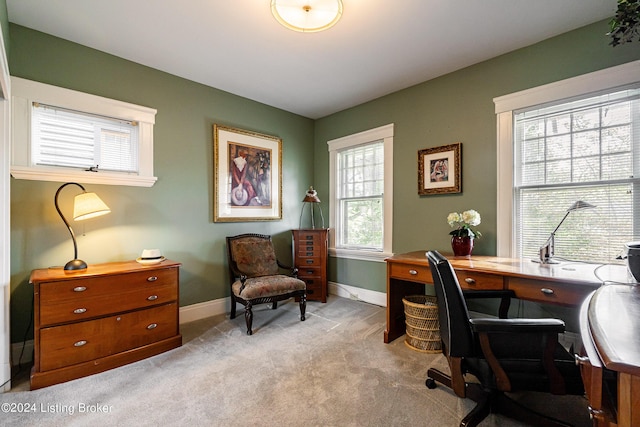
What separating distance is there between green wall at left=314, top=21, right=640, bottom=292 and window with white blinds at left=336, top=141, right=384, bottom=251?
258 mm

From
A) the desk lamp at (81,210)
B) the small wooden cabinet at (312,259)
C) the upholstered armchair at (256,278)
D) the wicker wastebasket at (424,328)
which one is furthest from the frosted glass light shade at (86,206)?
the wicker wastebasket at (424,328)

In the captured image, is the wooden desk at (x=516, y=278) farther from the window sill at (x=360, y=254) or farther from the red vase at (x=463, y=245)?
the window sill at (x=360, y=254)

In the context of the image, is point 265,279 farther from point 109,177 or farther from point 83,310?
point 109,177

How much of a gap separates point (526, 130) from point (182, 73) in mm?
3441

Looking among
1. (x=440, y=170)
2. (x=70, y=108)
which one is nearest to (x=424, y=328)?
(x=440, y=170)

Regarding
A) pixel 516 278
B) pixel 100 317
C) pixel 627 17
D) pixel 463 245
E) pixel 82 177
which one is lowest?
pixel 100 317

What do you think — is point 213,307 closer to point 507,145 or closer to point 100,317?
point 100,317

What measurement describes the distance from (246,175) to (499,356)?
3087 millimetres

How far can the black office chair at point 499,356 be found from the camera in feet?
4.20

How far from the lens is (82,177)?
247 centimetres

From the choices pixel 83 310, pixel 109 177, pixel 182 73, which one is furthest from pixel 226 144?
pixel 83 310

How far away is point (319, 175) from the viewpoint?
4352 millimetres

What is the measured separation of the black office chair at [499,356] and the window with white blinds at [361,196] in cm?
221

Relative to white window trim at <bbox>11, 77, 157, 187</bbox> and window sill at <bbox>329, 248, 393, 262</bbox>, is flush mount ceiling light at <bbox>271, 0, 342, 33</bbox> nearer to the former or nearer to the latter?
white window trim at <bbox>11, 77, 157, 187</bbox>
